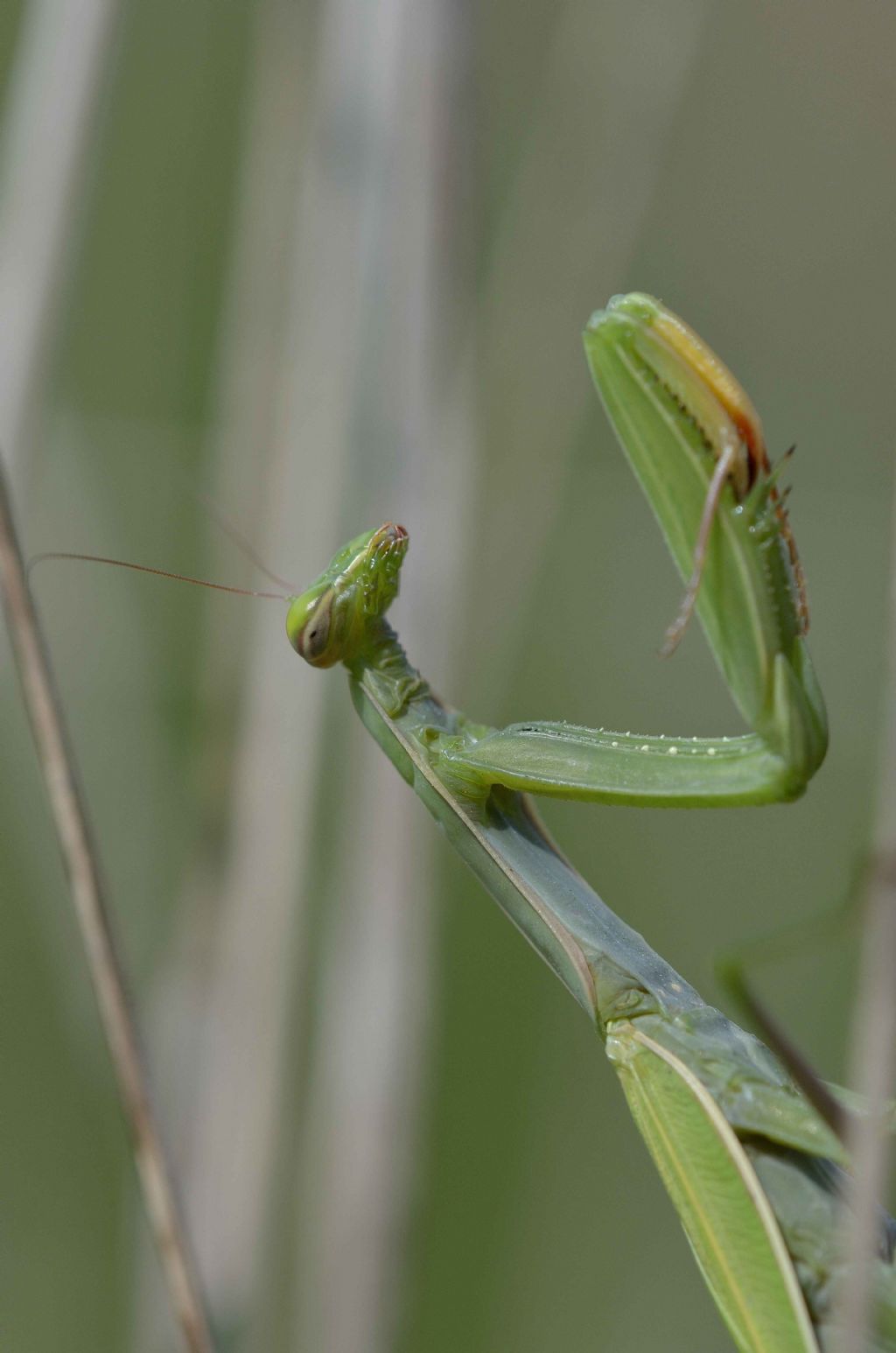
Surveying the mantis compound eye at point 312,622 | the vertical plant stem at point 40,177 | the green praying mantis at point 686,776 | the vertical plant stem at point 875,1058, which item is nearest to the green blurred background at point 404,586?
the vertical plant stem at point 40,177

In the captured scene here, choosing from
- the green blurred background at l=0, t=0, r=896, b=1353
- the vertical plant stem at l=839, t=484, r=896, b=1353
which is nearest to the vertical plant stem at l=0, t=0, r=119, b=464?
the green blurred background at l=0, t=0, r=896, b=1353

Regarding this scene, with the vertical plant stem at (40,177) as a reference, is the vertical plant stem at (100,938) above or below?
below

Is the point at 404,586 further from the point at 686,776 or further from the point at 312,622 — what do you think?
the point at 686,776

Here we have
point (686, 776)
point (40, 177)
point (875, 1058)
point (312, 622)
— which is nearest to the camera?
point (875, 1058)

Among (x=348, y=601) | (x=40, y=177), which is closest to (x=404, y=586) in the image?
(x=348, y=601)

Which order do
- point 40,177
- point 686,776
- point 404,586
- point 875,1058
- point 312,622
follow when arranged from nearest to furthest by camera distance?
point 875,1058, point 686,776, point 312,622, point 40,177, point 404,586

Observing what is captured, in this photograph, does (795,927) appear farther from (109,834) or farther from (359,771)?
(109,834)

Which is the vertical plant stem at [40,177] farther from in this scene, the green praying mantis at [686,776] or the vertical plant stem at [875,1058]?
the vertical plant stem at [875,1058]
